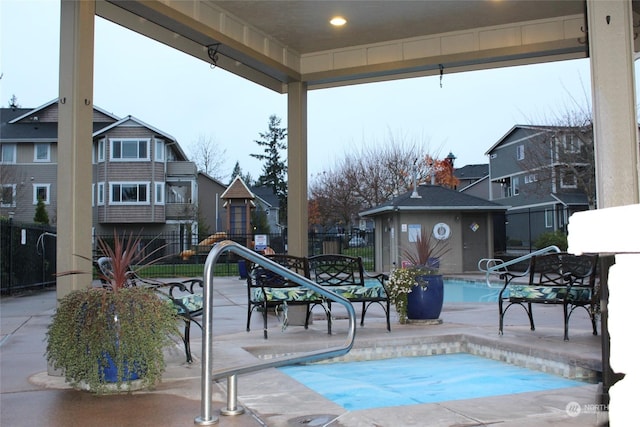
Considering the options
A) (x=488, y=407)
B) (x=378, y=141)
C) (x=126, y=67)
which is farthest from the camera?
(x=126, y=67)

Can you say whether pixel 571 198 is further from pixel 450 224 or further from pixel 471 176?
pixel 471 176

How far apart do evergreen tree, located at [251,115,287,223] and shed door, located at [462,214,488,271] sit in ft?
101

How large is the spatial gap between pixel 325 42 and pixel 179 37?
5.69ft

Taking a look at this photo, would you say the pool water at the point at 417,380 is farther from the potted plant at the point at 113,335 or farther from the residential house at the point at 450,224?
the residential house at the point at 450,224

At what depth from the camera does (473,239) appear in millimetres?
19500

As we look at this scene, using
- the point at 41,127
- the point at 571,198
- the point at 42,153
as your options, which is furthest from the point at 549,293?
the point at 41,127

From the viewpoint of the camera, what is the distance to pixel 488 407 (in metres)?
3.39

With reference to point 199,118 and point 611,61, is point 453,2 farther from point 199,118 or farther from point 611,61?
point 199,118

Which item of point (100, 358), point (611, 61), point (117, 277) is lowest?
point (100, 358)

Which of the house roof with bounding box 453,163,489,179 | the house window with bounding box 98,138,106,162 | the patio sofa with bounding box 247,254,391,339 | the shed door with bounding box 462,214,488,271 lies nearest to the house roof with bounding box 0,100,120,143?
the house window with bounding box 98,138,106,162

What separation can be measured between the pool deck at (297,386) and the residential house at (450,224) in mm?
11431

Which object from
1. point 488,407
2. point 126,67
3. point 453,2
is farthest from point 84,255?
point 126,67

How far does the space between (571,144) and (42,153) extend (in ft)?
76.2

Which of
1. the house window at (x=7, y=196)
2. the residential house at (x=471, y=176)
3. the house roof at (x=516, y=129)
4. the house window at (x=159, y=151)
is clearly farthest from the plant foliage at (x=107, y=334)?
the residential house at (x=471, y=176)
